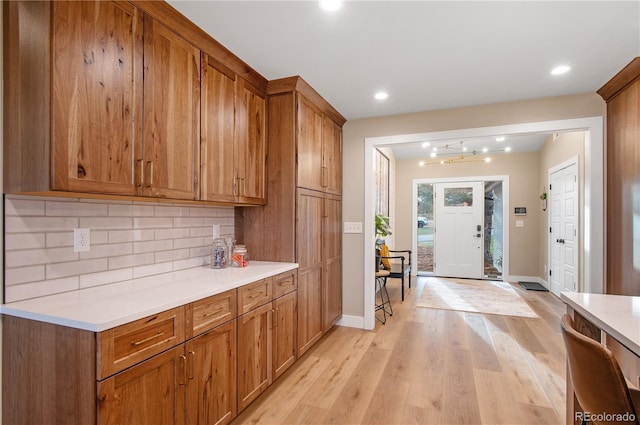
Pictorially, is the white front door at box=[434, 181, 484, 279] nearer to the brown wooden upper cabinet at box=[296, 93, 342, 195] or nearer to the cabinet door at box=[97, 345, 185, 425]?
the brown wooden upper cabinet at box=[296, 93, 342, 195]

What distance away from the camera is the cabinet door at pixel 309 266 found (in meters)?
2.75

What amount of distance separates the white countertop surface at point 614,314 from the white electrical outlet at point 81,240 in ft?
7.82

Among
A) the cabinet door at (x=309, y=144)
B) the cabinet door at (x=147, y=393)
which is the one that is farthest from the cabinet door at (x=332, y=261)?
the cabinet door at (x=147, y=393)

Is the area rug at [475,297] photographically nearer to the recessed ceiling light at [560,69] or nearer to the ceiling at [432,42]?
the ceiling at [432,42]

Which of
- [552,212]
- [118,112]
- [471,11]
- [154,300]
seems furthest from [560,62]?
[552,212]

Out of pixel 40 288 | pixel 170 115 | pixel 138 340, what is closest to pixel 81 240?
pixel 40 288

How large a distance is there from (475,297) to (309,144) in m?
3.83

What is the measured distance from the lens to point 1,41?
1.40 metres

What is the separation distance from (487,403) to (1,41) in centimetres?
340

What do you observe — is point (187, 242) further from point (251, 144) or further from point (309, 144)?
point (309, 144)

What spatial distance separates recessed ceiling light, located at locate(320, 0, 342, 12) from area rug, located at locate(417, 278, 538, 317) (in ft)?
13.0

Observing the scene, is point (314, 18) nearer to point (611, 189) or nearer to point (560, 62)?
point (560, 62)

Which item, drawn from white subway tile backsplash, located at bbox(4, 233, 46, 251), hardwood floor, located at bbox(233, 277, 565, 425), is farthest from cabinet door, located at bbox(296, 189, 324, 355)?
white subway tile backsplash, located at bbox(4, 233, 46, 251)

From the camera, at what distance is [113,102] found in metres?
1.49
